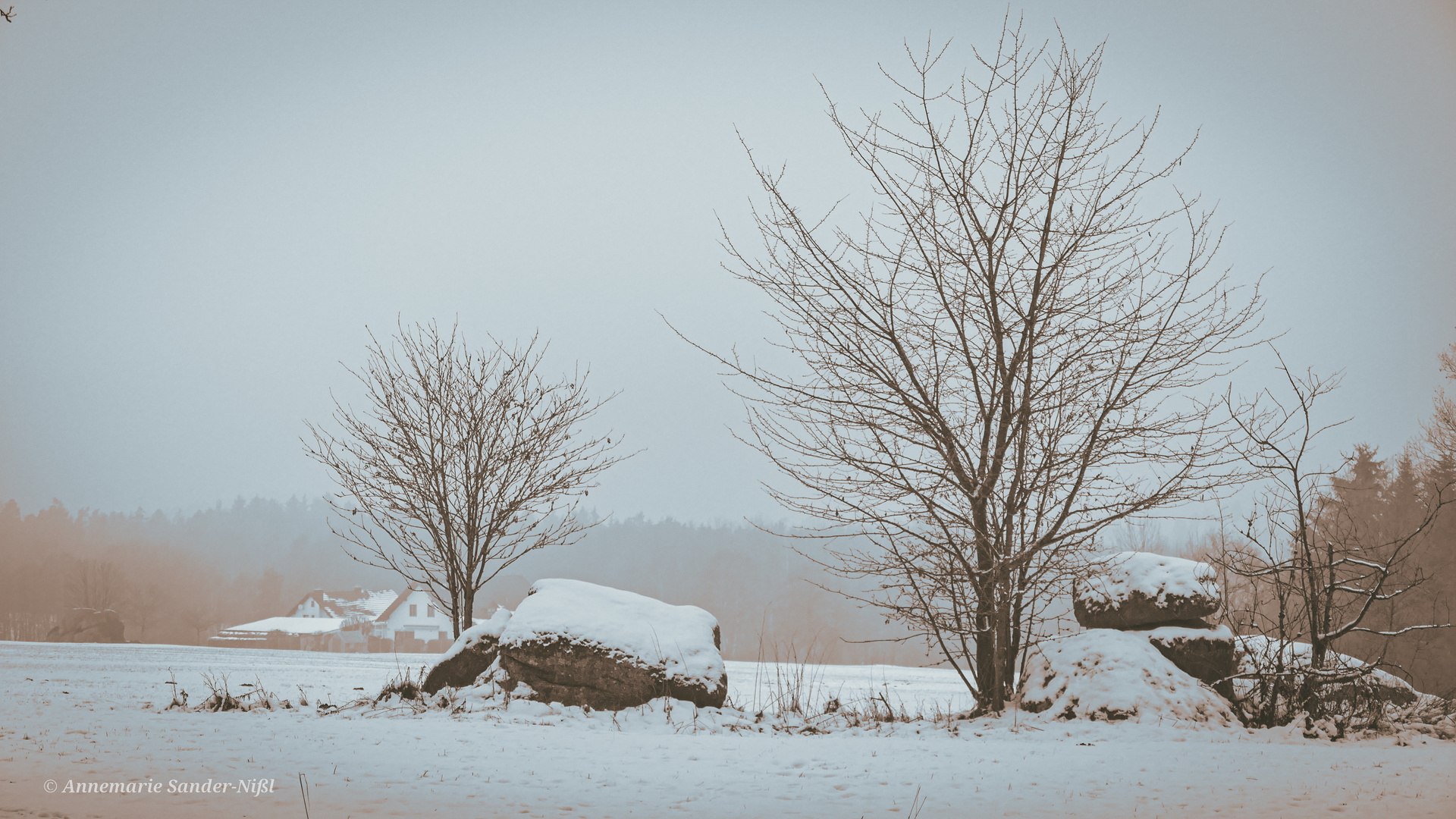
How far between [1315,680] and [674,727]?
538 cm

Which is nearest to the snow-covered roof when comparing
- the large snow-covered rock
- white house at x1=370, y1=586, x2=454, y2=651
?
white house at x1=370, y1=586, x2=454, y2=651

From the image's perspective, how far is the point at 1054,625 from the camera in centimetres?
804

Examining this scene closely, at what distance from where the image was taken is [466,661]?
8125 mm

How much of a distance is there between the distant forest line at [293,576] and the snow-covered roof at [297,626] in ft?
20.5

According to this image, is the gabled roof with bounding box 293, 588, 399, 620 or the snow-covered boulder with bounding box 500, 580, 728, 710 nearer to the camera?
the snow-covered boulder with bounding box 500, 580, 728, 710

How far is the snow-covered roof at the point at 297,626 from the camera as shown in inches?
1892

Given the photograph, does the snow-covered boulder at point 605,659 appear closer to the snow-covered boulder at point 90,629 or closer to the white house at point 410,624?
the snow-covered boulder at point 90,629

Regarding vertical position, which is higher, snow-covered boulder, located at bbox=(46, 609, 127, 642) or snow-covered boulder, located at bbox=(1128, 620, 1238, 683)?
snow-covered boulder, located at bbox=(1128, 620, 1238, 683)

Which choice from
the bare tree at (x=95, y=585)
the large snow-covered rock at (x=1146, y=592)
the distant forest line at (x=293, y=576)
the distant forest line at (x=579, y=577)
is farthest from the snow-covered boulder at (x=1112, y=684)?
the bare tree at (x=95, y=585)

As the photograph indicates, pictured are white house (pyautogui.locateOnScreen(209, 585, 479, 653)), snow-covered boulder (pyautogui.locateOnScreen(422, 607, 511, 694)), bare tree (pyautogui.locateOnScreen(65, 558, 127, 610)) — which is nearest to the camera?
snow-covered boulder (pyautogui.locateOnScreen(422, 607, 511, 694))

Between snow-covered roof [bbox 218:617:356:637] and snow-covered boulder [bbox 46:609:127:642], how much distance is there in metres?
9.60

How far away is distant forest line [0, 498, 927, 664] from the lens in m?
49.8

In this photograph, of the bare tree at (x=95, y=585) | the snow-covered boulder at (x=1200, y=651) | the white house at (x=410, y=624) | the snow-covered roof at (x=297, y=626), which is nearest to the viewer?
the snow-covered boulder at (x=1200, y=651)

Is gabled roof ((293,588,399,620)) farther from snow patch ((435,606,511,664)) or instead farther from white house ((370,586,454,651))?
snow patch ((435,606,511,664))
